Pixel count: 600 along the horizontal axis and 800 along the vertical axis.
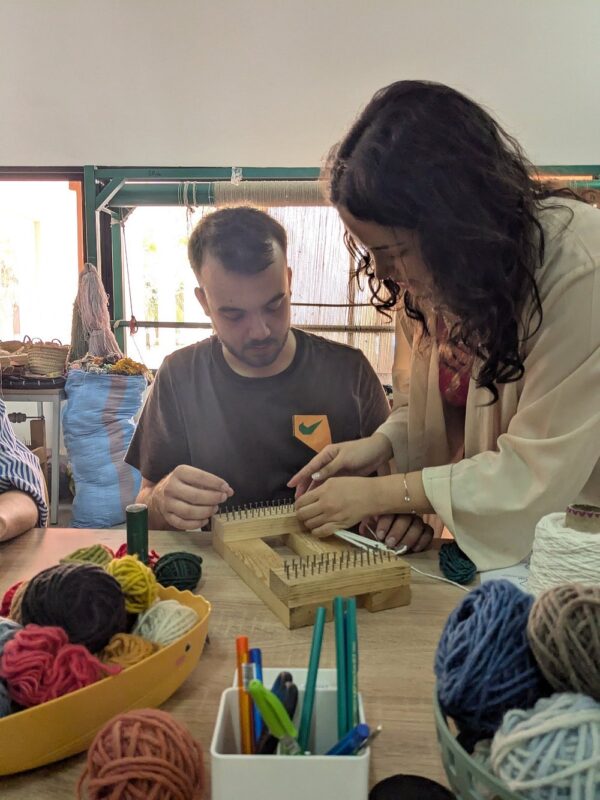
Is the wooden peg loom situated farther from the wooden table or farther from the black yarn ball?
the black yarn ball

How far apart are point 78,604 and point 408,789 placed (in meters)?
0.35

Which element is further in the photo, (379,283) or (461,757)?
(379,283)

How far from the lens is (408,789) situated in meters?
0.50

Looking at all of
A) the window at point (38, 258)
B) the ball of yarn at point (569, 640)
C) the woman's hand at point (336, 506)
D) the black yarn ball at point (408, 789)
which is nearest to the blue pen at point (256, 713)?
the black yarn ball at point (408, 789)

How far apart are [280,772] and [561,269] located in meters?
0.79

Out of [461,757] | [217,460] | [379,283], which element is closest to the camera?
[461,757]

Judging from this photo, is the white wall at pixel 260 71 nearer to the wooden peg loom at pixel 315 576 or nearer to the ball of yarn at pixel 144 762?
the wooden peg loom at pixel 315 576

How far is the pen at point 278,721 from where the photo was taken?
432 mm

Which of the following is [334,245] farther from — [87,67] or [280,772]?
[280,772]

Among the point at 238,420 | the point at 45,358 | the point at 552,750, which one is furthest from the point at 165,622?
the point at 45,358

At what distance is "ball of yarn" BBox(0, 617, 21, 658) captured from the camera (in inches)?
22.6

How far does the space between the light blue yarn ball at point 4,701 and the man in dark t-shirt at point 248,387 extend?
868mm

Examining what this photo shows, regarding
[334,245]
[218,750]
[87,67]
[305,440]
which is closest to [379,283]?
[305,440]

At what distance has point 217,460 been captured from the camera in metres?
1.52
